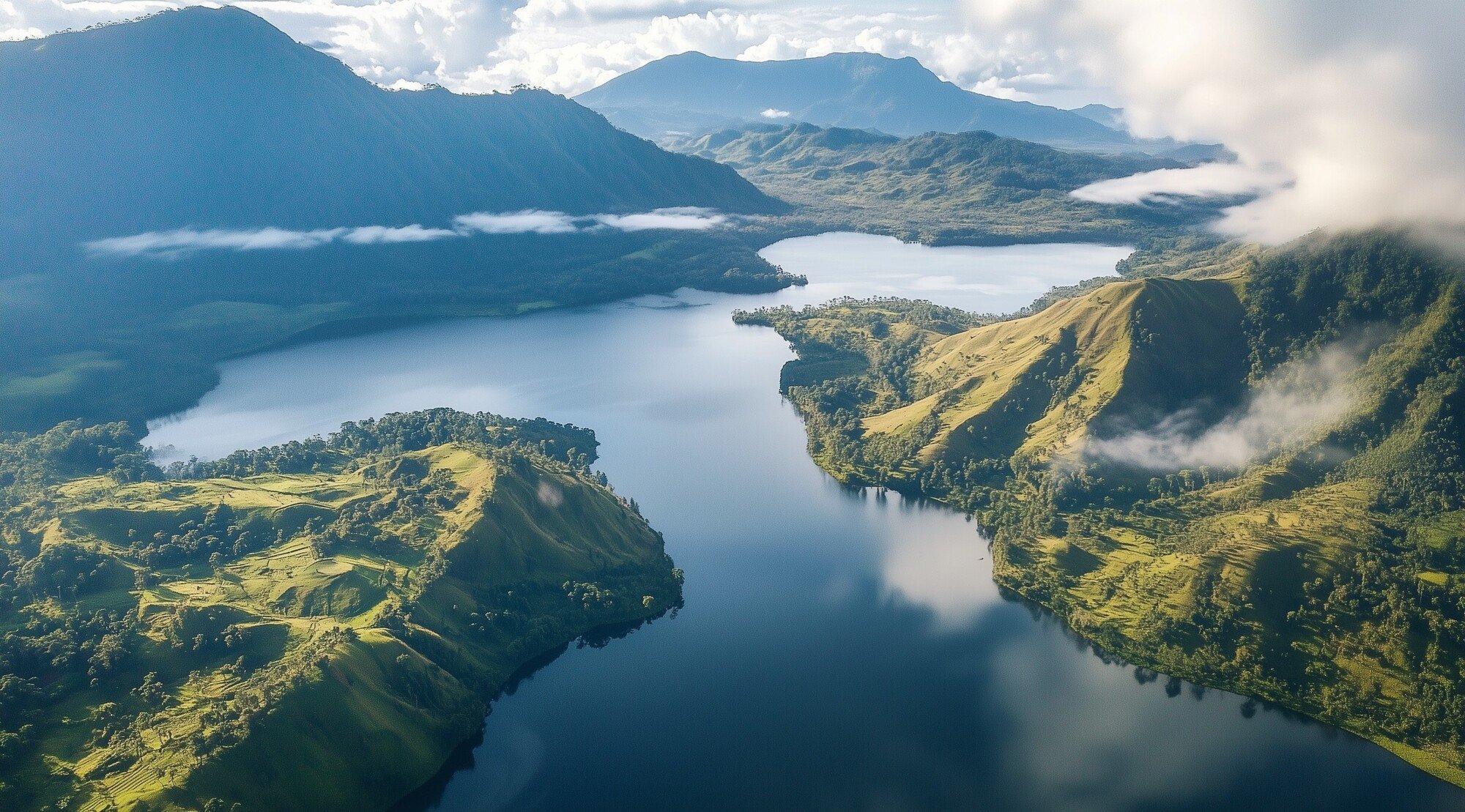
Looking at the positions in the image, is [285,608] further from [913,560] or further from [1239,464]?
[1239,464]

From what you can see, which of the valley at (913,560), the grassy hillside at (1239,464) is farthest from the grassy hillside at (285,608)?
the grassy hillside at (1239,464)

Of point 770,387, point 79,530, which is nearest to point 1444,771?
point 770,387

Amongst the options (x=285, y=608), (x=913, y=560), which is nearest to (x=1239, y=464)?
(x=913, y=560)

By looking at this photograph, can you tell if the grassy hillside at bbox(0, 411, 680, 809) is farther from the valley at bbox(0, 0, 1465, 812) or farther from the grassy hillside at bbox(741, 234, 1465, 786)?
the grassy hillside at bbox(741, 234, 1465, 786)

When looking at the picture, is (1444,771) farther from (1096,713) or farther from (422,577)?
(422,577)

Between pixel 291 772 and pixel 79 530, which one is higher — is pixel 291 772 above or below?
below

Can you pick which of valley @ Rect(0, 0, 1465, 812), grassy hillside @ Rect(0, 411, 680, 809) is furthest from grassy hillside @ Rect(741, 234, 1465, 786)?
grassy hillside @ Rect(0, 411, 680, 809)

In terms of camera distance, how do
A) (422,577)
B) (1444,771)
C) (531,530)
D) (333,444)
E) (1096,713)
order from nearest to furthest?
(1444,771), (1096,713), (422,577), (531,530), (333,444)
